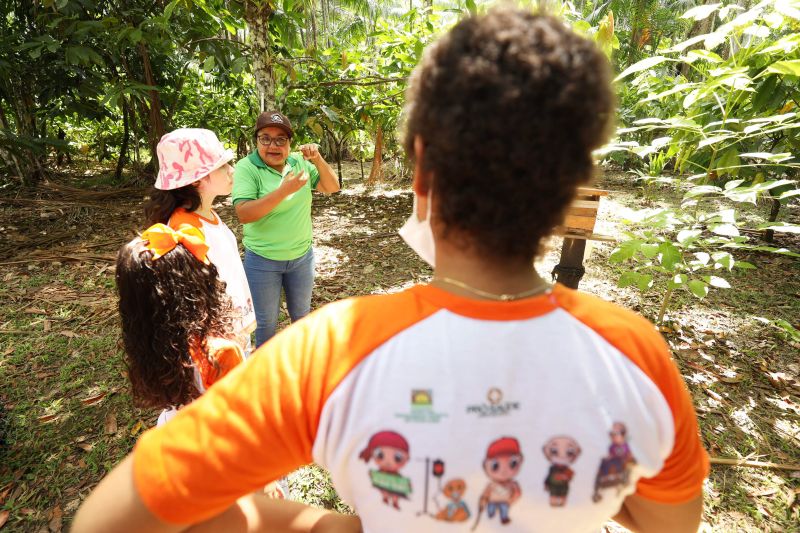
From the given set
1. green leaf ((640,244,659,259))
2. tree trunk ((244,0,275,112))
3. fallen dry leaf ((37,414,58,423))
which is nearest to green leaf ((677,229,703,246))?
green leaf ((640,244,659,259))

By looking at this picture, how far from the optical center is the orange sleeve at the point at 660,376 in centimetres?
66

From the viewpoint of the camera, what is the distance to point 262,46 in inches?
136

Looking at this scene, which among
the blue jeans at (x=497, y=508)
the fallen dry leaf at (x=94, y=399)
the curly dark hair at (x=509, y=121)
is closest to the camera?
the curly dark hair at (x=509, y=121)

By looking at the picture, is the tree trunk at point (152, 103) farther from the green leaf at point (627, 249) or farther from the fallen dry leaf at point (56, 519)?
the green leaf at point (627, 249)

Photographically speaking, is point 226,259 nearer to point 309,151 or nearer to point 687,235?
point 309,151

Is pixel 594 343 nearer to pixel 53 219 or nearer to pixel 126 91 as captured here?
pixel 126 91

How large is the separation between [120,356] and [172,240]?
8.27 feet

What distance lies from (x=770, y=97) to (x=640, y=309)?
2.22m

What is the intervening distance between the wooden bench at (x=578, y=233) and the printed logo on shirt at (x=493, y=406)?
1.80 m

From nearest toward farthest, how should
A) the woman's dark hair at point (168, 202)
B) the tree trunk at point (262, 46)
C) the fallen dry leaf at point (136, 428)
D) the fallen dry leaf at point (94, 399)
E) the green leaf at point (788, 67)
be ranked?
the green leaf at point (788, 67) → the woman's dark hair at point (168, 202) → the fallen dry leaf at point (136, 428) → the fallen dry leaf at point (94, 399) → the tree trunk at point (262, 46)

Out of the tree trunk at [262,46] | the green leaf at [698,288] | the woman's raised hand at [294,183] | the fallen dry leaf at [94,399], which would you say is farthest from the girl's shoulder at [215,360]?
the green leaf at [698,288]

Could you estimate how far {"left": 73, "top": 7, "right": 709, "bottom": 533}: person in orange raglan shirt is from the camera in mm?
569

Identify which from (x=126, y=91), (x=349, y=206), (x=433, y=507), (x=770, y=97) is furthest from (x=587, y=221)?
(x=349, y=206)

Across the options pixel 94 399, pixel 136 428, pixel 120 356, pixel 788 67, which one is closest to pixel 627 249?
pixel 788 67
